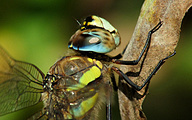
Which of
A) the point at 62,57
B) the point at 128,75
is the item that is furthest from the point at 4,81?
the point at 128,75

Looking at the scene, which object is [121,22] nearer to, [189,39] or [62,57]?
[189,39]

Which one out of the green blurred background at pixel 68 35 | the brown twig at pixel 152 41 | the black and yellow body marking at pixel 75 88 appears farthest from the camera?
the green blurred background at pixel 68 35

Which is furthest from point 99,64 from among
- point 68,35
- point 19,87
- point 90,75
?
point 68,35

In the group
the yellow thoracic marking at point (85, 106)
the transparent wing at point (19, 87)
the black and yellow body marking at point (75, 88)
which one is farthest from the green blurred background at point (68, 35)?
the yellow thoracic marking at point (85, 106)

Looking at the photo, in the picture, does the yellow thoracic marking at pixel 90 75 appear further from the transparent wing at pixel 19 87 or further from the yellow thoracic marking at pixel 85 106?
the transparent wing at pixel 19 87

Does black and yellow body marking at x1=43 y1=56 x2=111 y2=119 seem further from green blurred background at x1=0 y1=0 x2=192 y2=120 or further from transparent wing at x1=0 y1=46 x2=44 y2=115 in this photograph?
green blurred background at x1=0 y1=0 x2=192 y2=120
